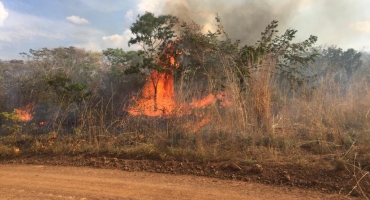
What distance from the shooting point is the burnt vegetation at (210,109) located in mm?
7754

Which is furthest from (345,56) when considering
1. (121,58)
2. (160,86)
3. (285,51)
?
(121,58)

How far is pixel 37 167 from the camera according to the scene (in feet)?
24.9

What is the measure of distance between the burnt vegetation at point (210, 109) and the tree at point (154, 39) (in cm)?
5

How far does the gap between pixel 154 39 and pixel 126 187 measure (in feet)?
36.5

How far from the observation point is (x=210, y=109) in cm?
929

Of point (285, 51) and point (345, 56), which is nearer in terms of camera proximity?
point (285, 51)

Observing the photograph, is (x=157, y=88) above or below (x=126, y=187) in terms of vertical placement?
above

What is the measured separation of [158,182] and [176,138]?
9.94 ft

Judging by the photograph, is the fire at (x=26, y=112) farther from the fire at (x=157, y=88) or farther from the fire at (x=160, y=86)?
the fire at (x=157, y=88)

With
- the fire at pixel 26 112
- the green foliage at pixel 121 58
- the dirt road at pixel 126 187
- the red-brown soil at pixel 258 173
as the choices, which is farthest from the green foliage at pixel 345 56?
the fire at pixel 26 112

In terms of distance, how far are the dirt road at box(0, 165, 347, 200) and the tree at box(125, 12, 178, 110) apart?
862 centimetres

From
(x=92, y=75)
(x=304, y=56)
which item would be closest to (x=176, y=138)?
(x=304, y=56)

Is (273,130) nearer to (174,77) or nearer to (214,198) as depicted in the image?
(214,198)

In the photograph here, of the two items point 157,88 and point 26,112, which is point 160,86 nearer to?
point 157,88
